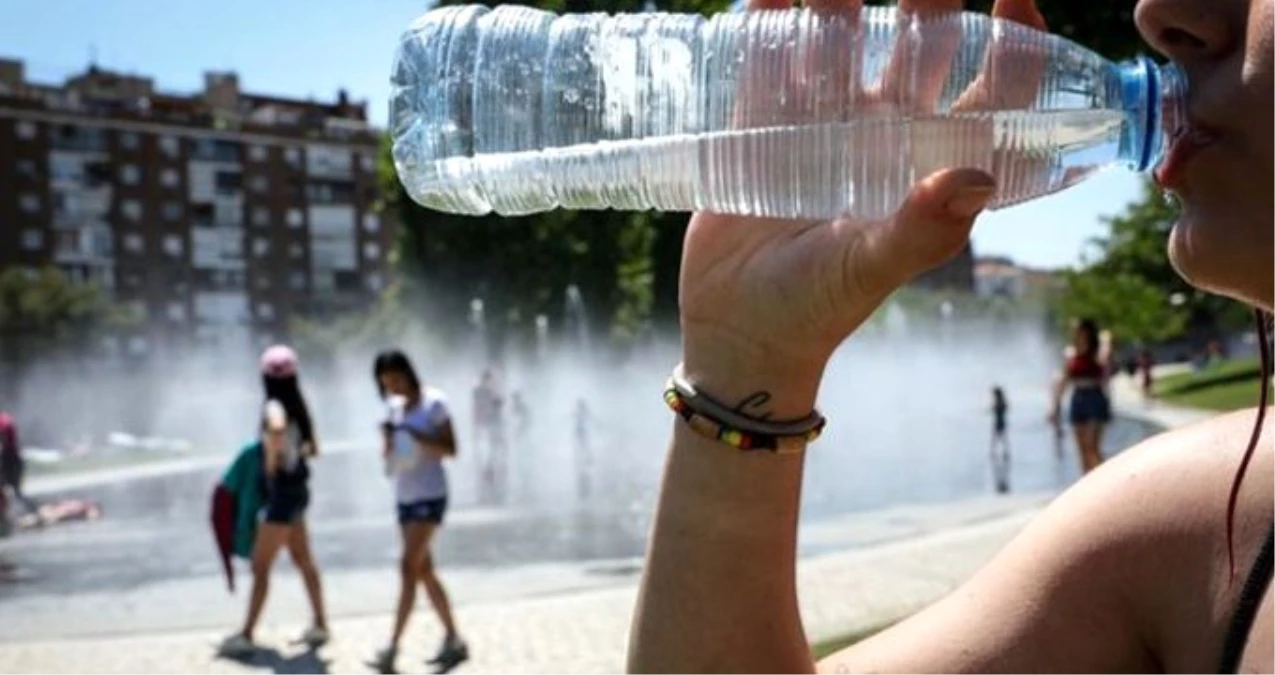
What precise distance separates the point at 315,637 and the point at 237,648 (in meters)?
0.44

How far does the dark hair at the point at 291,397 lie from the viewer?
918 cm

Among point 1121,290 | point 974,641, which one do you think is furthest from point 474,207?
point 1121,290

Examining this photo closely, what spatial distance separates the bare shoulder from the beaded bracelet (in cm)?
32

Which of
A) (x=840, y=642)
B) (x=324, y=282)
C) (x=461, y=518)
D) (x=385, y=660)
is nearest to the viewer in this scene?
(x=840, y=642)

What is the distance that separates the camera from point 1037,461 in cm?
2288

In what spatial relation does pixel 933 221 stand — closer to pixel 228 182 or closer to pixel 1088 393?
pixel 1088 393

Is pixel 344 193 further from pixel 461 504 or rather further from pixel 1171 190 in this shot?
pixel 1171 190

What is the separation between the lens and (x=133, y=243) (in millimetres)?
105062

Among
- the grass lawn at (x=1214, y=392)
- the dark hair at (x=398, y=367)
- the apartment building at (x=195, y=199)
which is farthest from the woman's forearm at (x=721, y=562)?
the apartment building at (x=195, y=199)

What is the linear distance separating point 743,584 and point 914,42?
2.02 feet

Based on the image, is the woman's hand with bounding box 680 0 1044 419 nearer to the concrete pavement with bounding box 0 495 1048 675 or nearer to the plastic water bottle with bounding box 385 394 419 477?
the concrete pavement with bounding box 0 495 1048 675

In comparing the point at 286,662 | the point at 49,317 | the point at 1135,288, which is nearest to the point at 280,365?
the point at 286,662

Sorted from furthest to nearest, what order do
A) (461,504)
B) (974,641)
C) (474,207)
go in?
(461,504) → (474,207) → (974,641)

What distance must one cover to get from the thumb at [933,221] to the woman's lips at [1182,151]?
0.16 meters
